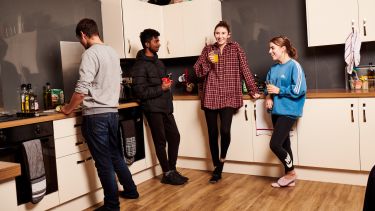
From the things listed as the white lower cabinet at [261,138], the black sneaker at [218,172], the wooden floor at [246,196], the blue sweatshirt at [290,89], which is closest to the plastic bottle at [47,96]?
the wooden floor at [246,196]

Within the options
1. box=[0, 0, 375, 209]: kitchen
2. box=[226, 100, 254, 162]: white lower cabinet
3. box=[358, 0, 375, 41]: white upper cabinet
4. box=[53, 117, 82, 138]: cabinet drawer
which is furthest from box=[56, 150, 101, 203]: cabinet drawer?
box=[358, 0, 375, 41]: white upper cabinet

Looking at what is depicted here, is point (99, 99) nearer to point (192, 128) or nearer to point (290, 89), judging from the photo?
point (192, 128)

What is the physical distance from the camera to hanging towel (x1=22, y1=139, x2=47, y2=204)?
2.51 meters

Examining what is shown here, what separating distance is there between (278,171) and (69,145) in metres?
1.96

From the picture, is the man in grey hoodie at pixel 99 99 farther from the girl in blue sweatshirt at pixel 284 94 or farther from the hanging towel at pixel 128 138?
the girl in blue sweatshirt at pixel 284 94

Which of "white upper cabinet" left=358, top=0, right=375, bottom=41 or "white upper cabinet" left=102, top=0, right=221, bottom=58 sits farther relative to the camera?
"white upper cabinet" left=102, top=0, right=221, bottom=58

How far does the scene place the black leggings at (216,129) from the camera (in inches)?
137

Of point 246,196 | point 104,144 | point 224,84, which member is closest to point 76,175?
point 104,144

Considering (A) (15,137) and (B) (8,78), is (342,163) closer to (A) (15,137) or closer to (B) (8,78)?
(A) (15,137)

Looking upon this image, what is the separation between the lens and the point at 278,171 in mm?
3555

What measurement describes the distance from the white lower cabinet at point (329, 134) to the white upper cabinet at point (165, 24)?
1.39 m

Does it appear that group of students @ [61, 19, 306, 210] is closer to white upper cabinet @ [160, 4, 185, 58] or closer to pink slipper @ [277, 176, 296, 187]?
pink slipper @ [277, 176, 296, 187]

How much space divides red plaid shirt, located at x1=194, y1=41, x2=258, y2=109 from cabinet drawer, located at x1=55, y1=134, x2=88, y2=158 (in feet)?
3.93

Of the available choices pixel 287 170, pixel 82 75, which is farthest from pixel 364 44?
pixel 82 75
